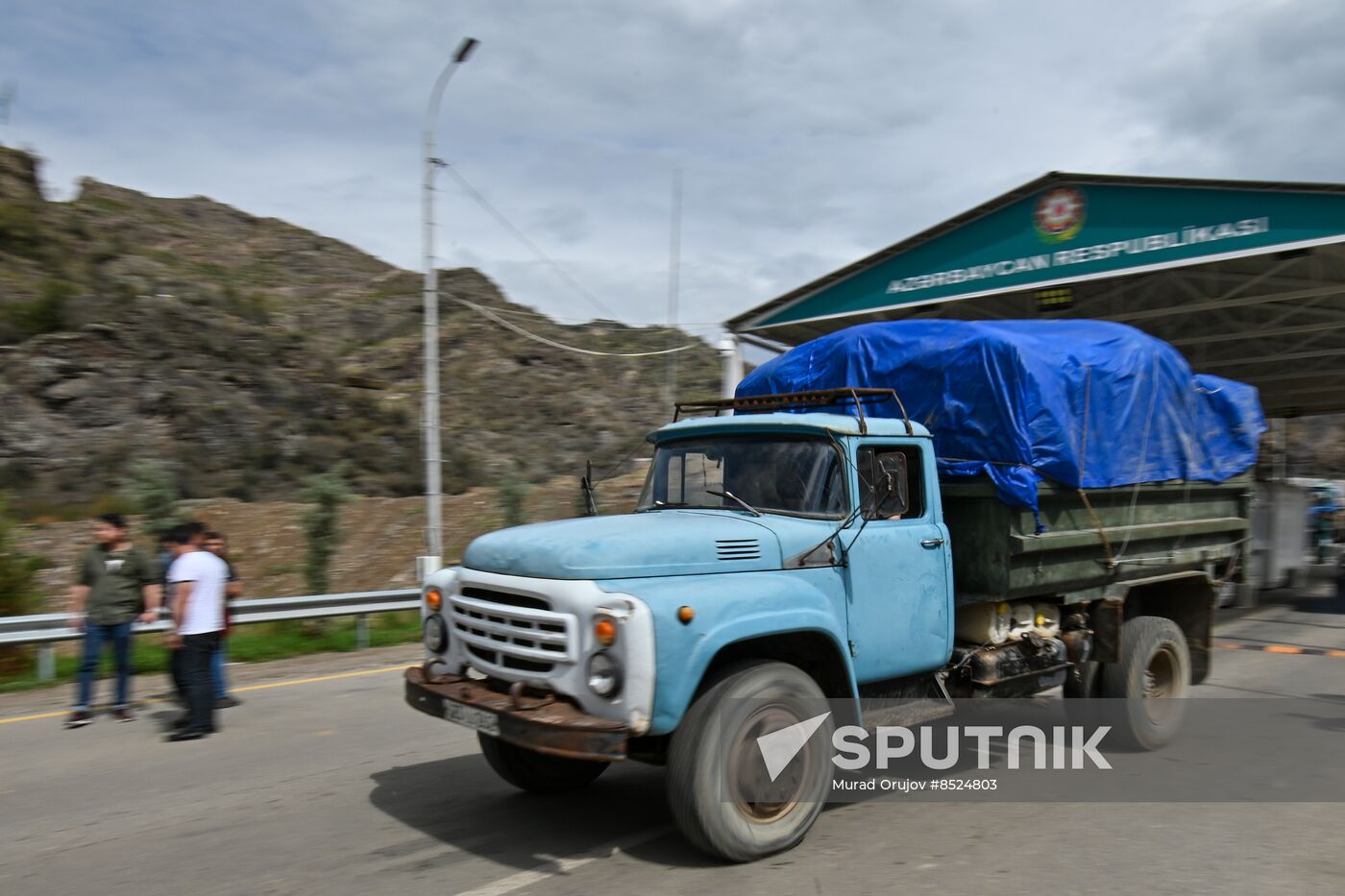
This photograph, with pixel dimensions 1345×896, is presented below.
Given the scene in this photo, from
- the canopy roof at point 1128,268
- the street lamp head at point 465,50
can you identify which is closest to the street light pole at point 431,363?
the street lamp head at point 465,50

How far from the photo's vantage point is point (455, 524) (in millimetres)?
22344

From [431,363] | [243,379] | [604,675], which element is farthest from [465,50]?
[243,379]

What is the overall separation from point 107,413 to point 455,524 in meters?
10.7

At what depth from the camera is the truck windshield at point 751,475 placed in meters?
5.35

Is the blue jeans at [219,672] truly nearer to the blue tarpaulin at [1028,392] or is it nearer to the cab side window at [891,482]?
the blue tarpaulin at [1028,392]

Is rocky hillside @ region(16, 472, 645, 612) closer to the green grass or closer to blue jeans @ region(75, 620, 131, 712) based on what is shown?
the green grass

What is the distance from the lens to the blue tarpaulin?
6156mm

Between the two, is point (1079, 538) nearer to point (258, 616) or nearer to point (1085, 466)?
point (1085, 466)

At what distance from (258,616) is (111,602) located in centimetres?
325

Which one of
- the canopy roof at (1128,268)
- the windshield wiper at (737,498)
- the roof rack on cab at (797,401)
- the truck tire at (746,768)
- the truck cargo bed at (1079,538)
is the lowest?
the truck tire at (746,768)

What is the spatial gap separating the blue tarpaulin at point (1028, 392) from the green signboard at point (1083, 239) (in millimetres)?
8402

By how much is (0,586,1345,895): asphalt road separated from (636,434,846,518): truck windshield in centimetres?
172

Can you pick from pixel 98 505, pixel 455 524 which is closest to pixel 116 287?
pixel 98 505

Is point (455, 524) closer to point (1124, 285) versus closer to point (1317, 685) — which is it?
point (1124, 285)
